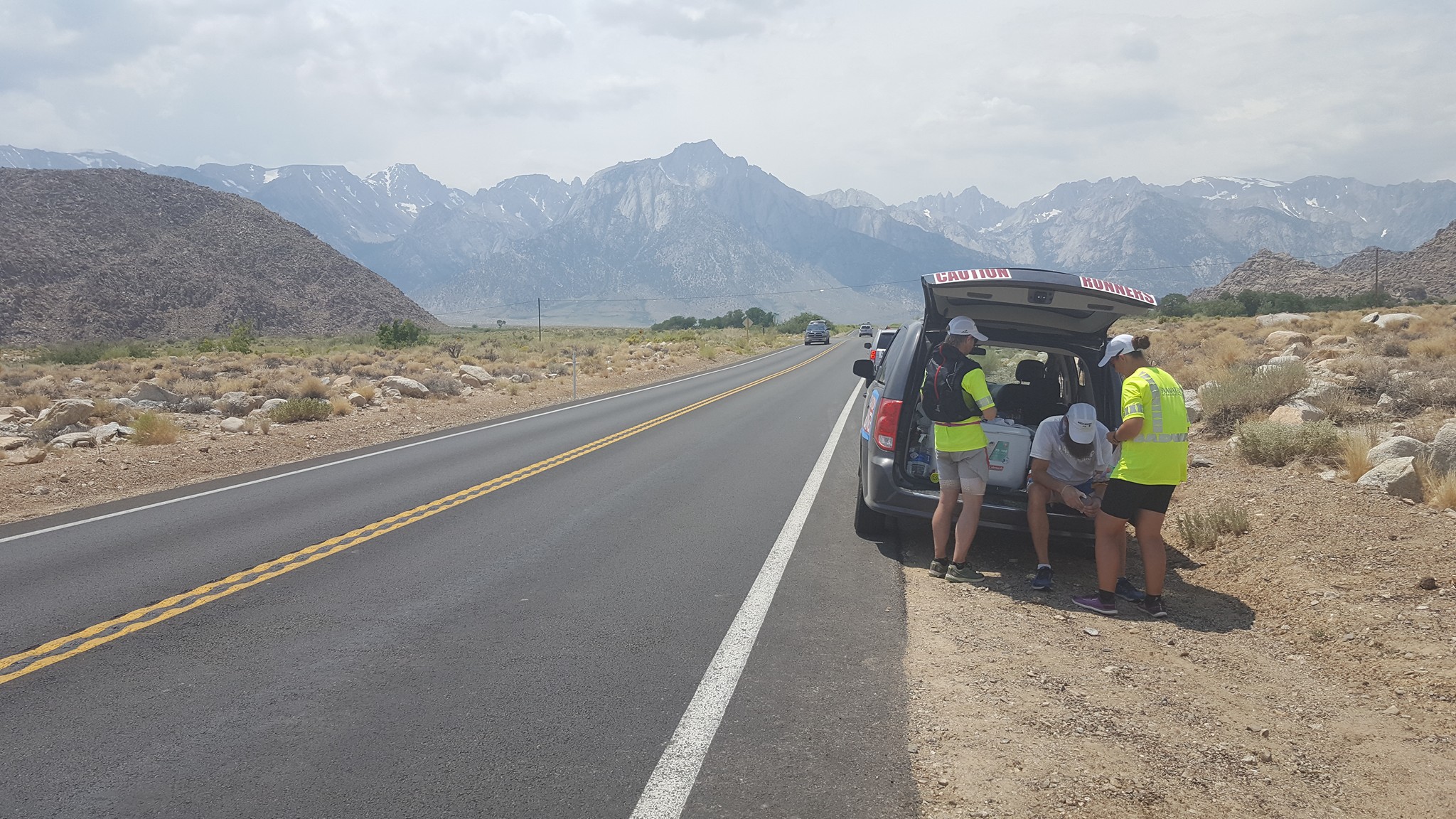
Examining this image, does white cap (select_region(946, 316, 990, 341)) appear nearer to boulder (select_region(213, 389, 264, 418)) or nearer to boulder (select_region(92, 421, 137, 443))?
boulder (select_region(92, 421, 137, 443))

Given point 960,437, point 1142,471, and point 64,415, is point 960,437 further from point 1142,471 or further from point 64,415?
point 64,415

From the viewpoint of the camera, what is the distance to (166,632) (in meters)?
5.32

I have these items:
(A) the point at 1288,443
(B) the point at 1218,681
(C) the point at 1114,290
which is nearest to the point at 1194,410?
(A) the point at 1288,443

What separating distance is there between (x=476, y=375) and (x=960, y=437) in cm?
2384

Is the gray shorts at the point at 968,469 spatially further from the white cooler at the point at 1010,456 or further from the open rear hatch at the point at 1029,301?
the open rear hatch at the point at 1029,301

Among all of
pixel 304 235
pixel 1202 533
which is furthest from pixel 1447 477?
pixel 304 235

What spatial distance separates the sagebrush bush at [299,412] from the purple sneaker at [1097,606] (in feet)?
52.9

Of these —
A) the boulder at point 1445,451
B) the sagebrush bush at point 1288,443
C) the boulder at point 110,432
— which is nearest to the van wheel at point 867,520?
the boulder at point 1445,451

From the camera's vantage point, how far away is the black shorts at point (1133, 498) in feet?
18.3

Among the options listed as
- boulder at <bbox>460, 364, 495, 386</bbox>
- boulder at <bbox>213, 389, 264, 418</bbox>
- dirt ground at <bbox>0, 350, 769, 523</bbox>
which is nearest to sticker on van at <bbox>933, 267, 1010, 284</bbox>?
dirt ground at <bbox>0, 350, 769, 523</bbox>

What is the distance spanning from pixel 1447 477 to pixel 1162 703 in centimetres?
468

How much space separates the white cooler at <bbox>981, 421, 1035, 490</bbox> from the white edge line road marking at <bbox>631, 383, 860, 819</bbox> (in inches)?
67.7

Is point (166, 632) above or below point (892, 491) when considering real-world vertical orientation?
below

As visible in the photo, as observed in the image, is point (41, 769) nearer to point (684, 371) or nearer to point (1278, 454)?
point (1278, 454)
